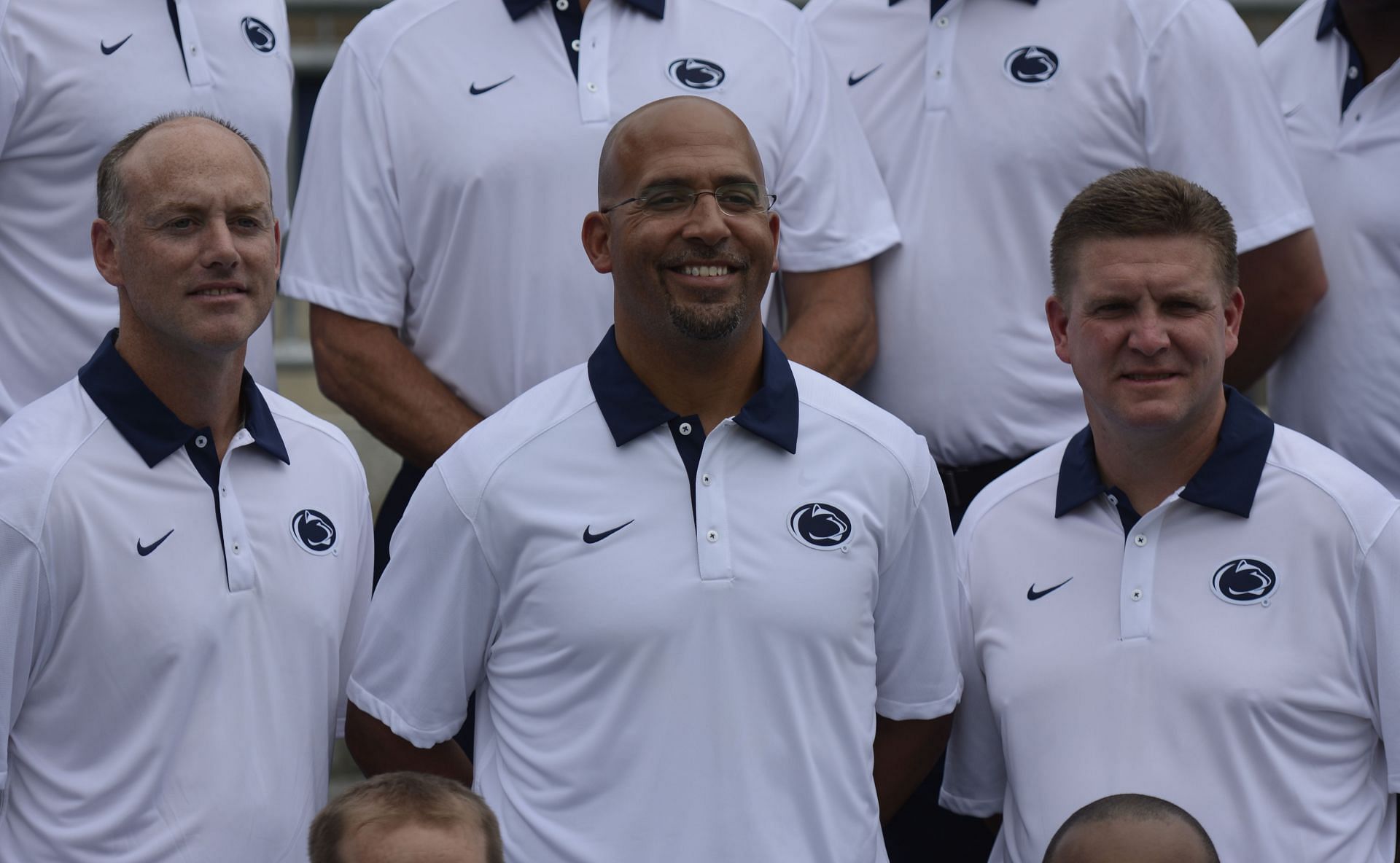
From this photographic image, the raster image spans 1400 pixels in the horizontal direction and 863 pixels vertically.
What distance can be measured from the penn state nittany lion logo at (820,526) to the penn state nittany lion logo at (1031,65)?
135 centimetres

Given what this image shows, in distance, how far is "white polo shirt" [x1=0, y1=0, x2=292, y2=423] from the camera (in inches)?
163

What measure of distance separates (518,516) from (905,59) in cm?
163

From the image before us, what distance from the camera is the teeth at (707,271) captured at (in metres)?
3.48

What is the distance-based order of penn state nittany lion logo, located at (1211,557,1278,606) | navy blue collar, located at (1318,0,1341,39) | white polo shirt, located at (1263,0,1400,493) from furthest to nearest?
navy blue collar, located at (1318,0,1341,39), white polo shirt, located at (1263,0,1400,493), penn state nittany lion logo, located at (1211,557,1278,606)

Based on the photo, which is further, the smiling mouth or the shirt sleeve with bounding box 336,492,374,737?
the shirt sleeve with bounding box 336,492,374,737

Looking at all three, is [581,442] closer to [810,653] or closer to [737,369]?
[737,369]

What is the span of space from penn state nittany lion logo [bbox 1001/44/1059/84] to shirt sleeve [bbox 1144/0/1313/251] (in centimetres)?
21

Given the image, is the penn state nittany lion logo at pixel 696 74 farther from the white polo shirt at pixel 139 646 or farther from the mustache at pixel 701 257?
the white polo shirt at pixel 139 646

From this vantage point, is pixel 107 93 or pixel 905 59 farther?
pixel 905 59

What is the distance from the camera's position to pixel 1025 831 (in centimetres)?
365

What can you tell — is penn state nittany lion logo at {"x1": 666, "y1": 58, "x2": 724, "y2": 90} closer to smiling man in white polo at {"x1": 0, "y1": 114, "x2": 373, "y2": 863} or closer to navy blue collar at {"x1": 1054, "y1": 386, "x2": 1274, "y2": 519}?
smiling man in white polo at {"x1": 0, "y1": 114, "x2": 373, "y2": 863}

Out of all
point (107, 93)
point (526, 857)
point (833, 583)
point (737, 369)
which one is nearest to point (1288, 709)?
point (833, 583)

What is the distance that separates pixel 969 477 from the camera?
4363mm

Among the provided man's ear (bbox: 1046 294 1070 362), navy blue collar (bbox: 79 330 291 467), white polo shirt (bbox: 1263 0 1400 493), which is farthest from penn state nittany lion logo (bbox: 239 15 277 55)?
white polo shirt (bbox: 1263 0 1400 493)
